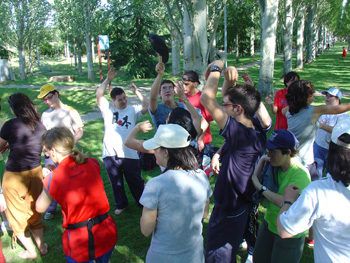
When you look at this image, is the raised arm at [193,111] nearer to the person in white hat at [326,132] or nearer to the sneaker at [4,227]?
the person in white hat at [326,132]

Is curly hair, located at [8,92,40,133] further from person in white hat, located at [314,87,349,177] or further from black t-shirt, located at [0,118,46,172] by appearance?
person in white hat, located at [314,87,349,177]

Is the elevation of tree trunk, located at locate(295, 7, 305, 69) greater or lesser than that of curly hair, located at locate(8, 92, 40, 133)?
greater

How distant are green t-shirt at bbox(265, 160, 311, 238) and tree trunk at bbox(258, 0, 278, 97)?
10.0m

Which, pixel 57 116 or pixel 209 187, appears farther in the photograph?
pixel 57 116

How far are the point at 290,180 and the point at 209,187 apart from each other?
71 cm

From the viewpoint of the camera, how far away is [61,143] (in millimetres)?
2387

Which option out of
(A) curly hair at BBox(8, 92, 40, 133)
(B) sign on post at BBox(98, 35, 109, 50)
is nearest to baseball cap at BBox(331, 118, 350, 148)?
(A) curly hair at BBox(8, 92, 40, 133)

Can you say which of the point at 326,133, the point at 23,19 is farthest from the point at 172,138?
the point at 23,19

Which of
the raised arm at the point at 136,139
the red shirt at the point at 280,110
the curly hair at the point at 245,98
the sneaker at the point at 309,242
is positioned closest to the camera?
the curly hair at the point at 245,98

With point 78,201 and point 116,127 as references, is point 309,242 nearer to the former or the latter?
point 78,201

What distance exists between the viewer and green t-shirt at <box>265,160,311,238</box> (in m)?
2.24

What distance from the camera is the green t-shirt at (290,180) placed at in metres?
2.24

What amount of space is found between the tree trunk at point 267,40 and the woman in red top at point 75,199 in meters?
10.6

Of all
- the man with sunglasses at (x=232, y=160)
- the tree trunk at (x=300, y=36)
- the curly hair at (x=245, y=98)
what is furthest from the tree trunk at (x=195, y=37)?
the tree trunk at (x=300, y=36)
